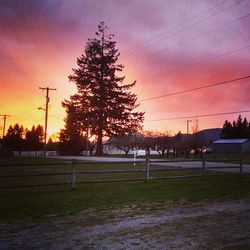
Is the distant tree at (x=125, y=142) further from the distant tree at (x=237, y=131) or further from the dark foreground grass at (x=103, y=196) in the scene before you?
the dark foreground grass at (x=103, y=196)

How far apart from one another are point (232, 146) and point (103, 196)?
7199cm

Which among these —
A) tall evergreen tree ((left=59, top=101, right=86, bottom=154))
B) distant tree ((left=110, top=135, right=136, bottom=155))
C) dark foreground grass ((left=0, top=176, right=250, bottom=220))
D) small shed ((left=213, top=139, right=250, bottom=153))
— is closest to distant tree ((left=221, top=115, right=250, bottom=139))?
small shed ((left=213, top=139, right=250, bottom=153))

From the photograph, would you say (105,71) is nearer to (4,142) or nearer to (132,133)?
(132,133)

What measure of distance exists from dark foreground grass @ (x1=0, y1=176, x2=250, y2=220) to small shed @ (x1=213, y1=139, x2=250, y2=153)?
210ft

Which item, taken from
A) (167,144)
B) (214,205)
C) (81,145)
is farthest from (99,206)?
(81,145)

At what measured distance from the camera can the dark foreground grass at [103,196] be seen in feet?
35.1

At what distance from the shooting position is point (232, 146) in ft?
267

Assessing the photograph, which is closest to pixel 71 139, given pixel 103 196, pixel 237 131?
pixel 237 131

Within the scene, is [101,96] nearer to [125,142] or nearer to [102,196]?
[125,142]

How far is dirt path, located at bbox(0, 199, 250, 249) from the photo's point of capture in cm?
708

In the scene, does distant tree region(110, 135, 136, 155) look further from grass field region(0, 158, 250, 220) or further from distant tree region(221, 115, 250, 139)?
grass field region(0, 158, 250, 220)

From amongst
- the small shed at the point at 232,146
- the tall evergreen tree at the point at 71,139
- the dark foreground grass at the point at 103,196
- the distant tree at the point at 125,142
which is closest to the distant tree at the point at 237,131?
the small shed at the point at 232,146

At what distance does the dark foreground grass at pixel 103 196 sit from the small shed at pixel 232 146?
210ft

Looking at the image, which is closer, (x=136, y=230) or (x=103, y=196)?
(x=136, y=230)
